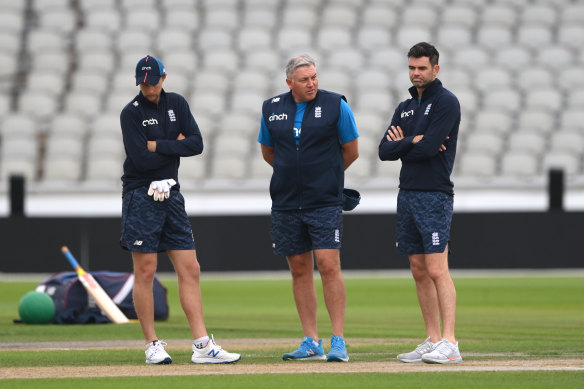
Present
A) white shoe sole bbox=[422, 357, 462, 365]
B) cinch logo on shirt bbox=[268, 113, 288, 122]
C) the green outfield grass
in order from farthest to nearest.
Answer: cinch logo on shirt bbox=[268, 113, 288, 122]
white shoe sole bbox=[422, 357, 462, 365]
the green outfield grass

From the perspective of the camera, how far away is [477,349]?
30.5 ft

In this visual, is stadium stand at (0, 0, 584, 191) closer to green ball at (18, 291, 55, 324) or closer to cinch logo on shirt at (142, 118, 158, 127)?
green ball at (18, 291, 55, 324)

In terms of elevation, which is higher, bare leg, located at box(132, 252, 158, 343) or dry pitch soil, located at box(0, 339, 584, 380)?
bare leg, located at box(132, 252, 158, 343)

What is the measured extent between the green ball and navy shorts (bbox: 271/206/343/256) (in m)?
5.08

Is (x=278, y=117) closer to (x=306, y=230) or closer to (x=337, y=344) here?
(x=306, y=230)

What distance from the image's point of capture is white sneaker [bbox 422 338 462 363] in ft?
26.1

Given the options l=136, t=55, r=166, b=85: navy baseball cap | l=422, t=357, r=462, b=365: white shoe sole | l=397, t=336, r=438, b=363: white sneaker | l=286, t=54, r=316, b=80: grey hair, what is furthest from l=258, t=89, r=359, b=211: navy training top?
l=422, t=357, r=462, b=365: white shoe sole

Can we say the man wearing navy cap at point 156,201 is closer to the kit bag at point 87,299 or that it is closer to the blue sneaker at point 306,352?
the blue sneaker at point 306,352

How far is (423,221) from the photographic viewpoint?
820cm

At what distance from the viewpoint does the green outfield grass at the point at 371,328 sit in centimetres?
714

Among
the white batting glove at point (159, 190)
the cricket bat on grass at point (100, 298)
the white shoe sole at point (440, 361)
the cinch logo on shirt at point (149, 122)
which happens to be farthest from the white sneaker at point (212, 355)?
the cricket bat on grass at point (100, 298)

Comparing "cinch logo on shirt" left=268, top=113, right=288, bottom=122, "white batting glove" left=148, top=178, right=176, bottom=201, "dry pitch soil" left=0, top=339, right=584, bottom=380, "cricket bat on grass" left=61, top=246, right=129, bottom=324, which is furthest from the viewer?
"cricket bat on grass" left=61, top=246, right=129, bottom=324

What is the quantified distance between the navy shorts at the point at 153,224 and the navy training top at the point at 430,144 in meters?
1.54

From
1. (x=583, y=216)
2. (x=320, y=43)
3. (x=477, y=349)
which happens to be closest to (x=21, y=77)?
(x=320, y=43)
